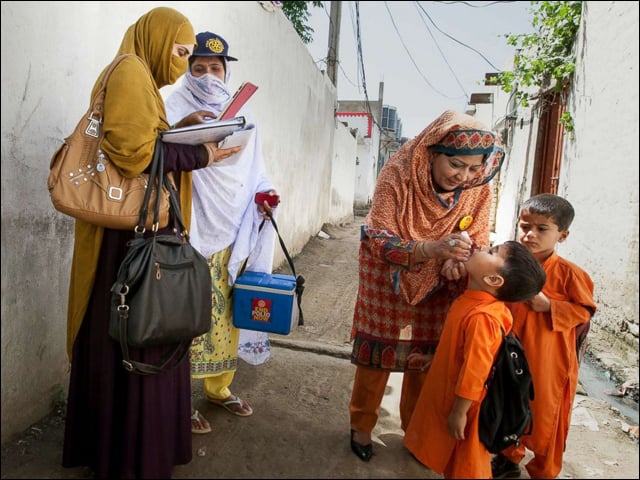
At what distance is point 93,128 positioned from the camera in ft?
4.71

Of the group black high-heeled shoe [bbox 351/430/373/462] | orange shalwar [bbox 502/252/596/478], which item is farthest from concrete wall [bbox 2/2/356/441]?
orange shalwar [bbox 502/252/596/478]

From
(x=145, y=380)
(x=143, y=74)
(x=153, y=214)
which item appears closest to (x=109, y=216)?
(x=153, y=214)

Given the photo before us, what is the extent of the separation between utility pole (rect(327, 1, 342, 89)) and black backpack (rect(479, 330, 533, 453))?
8.05 meters

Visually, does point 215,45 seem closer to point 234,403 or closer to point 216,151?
point 216,151

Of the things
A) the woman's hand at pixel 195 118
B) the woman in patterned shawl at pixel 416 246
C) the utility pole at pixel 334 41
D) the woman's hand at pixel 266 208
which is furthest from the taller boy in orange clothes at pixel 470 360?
the utility pole at pixel 334 41

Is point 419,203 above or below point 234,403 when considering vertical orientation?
above

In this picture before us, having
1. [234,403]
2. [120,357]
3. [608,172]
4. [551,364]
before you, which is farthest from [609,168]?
[234,403]

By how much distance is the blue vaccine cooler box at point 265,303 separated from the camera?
2.07m

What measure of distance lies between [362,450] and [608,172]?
56.6 inches

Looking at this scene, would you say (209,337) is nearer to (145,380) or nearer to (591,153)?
(145,380)

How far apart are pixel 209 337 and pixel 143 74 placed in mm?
1219

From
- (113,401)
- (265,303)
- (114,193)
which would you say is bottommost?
(113,401)

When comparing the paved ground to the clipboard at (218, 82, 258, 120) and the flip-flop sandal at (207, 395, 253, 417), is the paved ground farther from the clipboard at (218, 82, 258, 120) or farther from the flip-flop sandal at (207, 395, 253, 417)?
the clipboard at (218, 82, 258, 120)

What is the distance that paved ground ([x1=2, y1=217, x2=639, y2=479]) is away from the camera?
5.74ft
